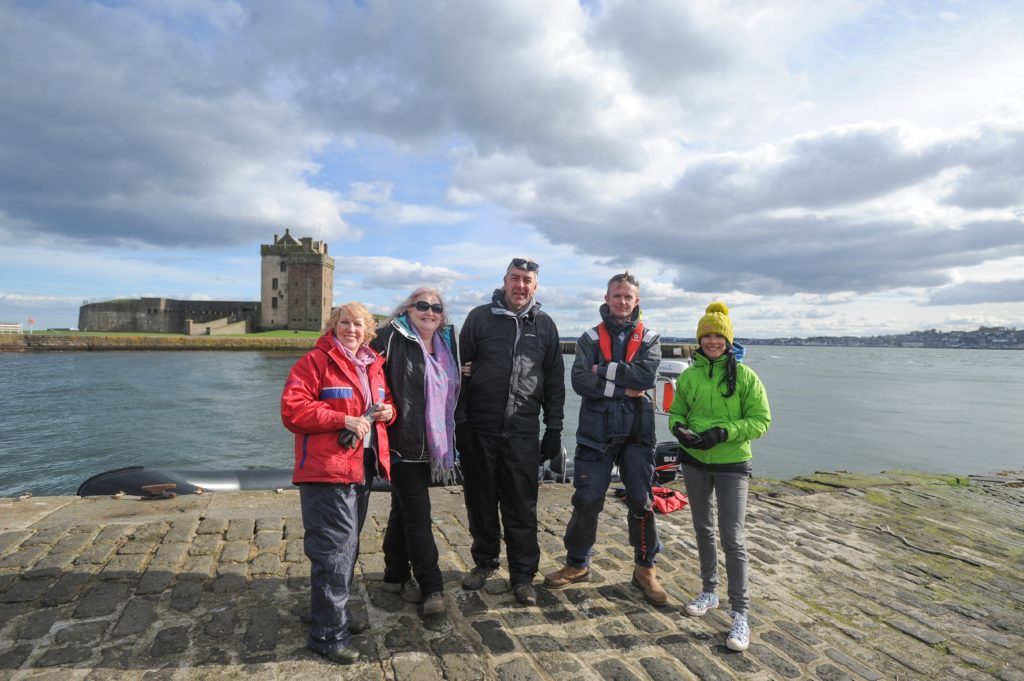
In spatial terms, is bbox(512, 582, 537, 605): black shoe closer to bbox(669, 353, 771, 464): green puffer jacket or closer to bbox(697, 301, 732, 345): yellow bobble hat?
bbox(669, 353, 771, 464): green puffer jacket

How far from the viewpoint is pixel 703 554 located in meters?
3.95

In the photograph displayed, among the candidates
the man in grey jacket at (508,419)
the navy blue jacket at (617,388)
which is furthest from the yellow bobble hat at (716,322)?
the man in grey jacket at (508,419)

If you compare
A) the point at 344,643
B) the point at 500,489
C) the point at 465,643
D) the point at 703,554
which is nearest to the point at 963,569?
the point at 703,554

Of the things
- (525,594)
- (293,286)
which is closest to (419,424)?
(525,594)

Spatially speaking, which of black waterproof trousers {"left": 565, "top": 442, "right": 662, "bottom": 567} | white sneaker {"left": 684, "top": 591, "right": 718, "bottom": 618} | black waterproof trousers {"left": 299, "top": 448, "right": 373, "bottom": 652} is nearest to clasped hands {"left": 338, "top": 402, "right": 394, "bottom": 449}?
black waterproof trousers {"left": 299, "top": 448, "right": 373, "bottom": 652}

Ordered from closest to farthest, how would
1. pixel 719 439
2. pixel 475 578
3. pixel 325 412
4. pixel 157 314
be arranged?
pixel 325 412 < pixel 719 439 < pixel 475 578 < pixel 157 314

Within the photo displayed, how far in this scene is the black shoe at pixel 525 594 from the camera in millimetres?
3838

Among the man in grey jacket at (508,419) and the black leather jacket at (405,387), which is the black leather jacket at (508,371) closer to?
the man in grey jacket at (508,419)

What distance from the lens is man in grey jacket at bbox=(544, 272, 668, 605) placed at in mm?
4031

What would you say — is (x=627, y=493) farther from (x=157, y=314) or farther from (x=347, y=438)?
(x=157, y=314)

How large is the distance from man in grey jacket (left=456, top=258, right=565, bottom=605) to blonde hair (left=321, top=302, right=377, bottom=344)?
0.79 metres

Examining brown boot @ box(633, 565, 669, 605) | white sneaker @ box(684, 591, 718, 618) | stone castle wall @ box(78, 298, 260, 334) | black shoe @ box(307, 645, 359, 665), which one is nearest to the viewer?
black shoe @ box(307, 645, 359, 665)

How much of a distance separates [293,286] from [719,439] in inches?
3041

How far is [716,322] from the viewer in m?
3.89
